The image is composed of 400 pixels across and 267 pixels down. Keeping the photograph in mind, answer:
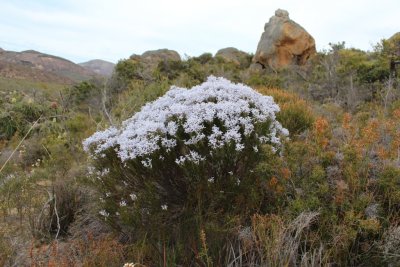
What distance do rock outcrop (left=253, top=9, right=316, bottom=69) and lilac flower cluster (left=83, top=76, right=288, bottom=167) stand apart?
71.2ft

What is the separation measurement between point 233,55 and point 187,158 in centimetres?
2830

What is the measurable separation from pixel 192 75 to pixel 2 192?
15.3 metres

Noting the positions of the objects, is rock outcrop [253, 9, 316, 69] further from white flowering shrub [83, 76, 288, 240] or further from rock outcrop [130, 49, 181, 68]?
white flowering shrub [83, 76, 288, 240]

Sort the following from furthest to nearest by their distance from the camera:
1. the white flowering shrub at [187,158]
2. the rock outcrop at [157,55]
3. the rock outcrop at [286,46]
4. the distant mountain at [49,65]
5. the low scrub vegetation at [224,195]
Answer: the distant mountain at [49,65] < the rock outcrop at [157,55] < the rock outcrop at [286,46] < the white flowering shrub at [187,158] < the low scrub vegetation at [224,195]

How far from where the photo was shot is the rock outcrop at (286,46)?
85.1 ft

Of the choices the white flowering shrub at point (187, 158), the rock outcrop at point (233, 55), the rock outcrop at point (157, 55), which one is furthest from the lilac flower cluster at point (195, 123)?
the rock outcrop at point (157, 55)

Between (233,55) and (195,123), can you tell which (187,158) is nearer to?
(195,123)

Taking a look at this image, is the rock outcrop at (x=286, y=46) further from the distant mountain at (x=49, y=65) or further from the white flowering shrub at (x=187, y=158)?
the distant mountain at (x=49, y=65)

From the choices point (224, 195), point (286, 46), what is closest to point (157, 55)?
point (286, 46)

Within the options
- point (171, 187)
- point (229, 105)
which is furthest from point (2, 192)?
point (229, 105)

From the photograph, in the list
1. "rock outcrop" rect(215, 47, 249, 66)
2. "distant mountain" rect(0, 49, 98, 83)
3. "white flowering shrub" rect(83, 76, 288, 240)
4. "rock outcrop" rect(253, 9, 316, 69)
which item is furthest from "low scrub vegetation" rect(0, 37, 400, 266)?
"distant mountain" rect(0, 49, 98, 83)

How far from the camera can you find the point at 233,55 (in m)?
31.5

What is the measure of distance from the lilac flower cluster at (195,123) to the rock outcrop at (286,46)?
21703mm

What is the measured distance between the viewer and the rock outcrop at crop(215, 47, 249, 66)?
2983cm
